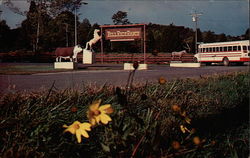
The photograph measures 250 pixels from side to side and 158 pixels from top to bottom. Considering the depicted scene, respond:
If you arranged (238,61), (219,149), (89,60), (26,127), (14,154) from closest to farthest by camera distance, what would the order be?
(14,154) < (26,127) < (219,149) < (89,60) < (238,61)

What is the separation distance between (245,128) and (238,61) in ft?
66.6

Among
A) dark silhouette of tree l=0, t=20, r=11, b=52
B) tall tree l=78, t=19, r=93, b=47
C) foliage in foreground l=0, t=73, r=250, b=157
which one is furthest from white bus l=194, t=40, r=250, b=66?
foliage in foreground l=0, t=73, r=250, b=157

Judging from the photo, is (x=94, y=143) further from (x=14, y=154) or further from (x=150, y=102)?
(x=150, y=102)

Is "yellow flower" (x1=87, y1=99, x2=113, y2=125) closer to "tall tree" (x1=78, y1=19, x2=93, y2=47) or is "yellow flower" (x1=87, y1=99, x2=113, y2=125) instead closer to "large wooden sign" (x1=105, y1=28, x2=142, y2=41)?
"tall tree" (x1=78, y1=19, x2=93, y2=47)

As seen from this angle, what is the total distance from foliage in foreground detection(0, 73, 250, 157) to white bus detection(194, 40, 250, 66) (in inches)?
776

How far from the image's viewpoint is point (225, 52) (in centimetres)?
2270

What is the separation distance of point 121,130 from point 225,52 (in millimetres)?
22702

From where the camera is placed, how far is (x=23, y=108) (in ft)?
7.27

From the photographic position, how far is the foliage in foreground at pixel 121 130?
4.95 ft

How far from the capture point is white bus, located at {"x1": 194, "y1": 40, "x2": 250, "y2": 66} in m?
21.5

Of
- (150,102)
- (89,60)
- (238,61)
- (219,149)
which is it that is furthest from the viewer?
(238,61)

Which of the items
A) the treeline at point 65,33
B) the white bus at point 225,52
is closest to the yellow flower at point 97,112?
the treeline at point 65,33

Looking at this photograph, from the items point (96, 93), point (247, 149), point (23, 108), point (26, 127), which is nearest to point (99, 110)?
point (26, 127)

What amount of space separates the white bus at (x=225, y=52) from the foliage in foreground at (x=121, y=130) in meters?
19.7
